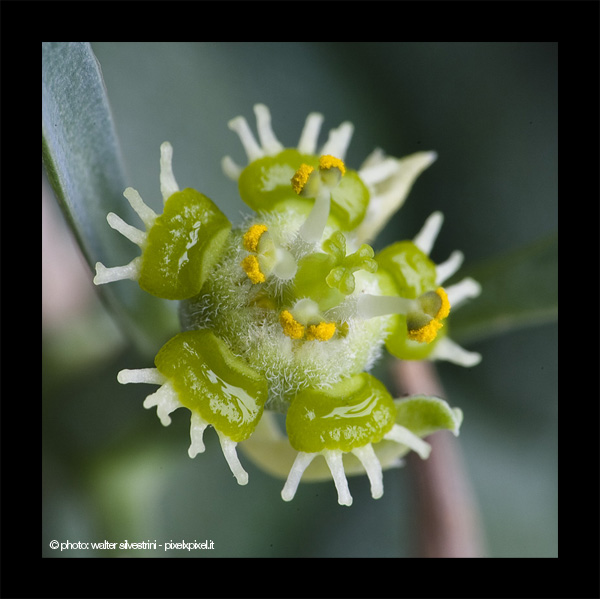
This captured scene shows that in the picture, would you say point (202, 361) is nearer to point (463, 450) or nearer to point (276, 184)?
point (276, 184)

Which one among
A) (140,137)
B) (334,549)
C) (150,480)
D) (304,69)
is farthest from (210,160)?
(334,549)

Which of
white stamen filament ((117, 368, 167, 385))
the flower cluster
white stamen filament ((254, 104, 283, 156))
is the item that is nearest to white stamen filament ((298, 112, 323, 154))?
white stamen filament ((254, 104, 283, 156))

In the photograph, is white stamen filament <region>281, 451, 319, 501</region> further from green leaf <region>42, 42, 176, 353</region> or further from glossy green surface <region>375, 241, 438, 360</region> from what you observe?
green leaf <region>42, 42, 176, 353</region>

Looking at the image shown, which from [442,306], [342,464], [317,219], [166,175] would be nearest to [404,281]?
[442,306]

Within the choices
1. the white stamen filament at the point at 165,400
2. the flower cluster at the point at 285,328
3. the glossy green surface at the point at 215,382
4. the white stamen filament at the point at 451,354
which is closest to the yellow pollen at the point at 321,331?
the flower cluster at the point at 285,328

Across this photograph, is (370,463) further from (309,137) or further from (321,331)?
(309,137)

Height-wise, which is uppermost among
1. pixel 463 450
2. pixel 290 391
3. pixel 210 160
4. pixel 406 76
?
pixel 406 76
